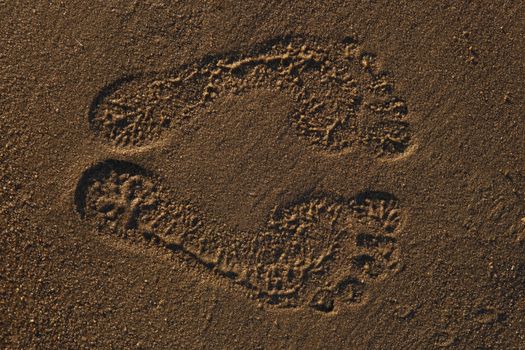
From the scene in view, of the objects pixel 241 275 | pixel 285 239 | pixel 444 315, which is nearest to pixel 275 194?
pixel 285 239

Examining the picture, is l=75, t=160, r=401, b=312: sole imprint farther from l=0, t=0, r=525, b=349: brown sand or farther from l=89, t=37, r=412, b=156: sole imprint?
l=89, t=37, r=412, b=156: sole imprint

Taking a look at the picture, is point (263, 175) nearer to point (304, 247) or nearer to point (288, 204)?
point (288, 204)

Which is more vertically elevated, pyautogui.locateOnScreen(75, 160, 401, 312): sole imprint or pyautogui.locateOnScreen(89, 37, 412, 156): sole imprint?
pyautogui.locateOnScreen(89, 37, 412, 156): sole imprint

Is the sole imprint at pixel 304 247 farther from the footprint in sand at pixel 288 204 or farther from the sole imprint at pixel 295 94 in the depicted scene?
the sole imprint at pixel 295 94

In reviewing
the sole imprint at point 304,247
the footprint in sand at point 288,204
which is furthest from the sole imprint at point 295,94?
the sole imprint at point 304,247

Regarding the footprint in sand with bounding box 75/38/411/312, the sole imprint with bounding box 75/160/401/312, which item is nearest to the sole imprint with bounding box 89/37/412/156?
the footprint in sand with bounding box 75/38/411/312

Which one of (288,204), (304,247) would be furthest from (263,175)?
(304,247)
